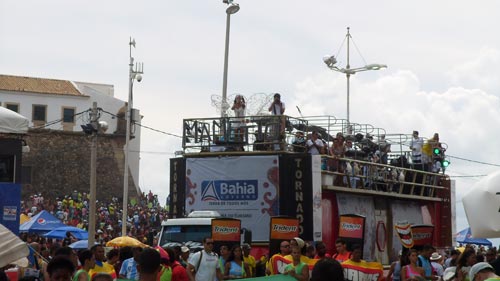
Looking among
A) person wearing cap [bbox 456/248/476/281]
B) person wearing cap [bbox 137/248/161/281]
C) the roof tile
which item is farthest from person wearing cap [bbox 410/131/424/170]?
the roof tile

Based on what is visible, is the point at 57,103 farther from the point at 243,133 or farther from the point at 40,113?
the point at 243,133

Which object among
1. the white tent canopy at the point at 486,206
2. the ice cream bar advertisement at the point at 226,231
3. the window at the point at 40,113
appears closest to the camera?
the white tent canopy at the point at 486,206

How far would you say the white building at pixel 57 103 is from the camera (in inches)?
3465

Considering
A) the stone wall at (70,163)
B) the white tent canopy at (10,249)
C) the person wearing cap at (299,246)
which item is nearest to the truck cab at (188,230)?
the person wearing cap at (299,246)

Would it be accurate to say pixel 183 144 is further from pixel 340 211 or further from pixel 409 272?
pixel 409 272

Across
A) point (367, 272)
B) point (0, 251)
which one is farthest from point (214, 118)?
point (0, 251)

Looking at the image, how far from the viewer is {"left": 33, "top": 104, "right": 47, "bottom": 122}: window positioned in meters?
88.2

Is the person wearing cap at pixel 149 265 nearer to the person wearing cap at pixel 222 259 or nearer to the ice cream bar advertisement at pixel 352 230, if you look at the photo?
the person wearing cap at pixel 222 259

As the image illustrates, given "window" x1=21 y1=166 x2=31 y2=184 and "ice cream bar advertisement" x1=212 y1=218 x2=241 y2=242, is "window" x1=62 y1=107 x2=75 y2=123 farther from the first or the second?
"ice cream bar advertisement" x1=212 y1=218 x2=241 y2=242

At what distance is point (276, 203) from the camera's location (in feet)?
80.5

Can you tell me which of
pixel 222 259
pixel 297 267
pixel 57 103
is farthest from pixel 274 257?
pixel 57 103

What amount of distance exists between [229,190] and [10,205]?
5.34 metres

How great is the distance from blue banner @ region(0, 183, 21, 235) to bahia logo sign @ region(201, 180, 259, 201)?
192 inches

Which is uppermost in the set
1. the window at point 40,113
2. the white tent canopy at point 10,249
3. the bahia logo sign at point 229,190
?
the window at point 40,113
